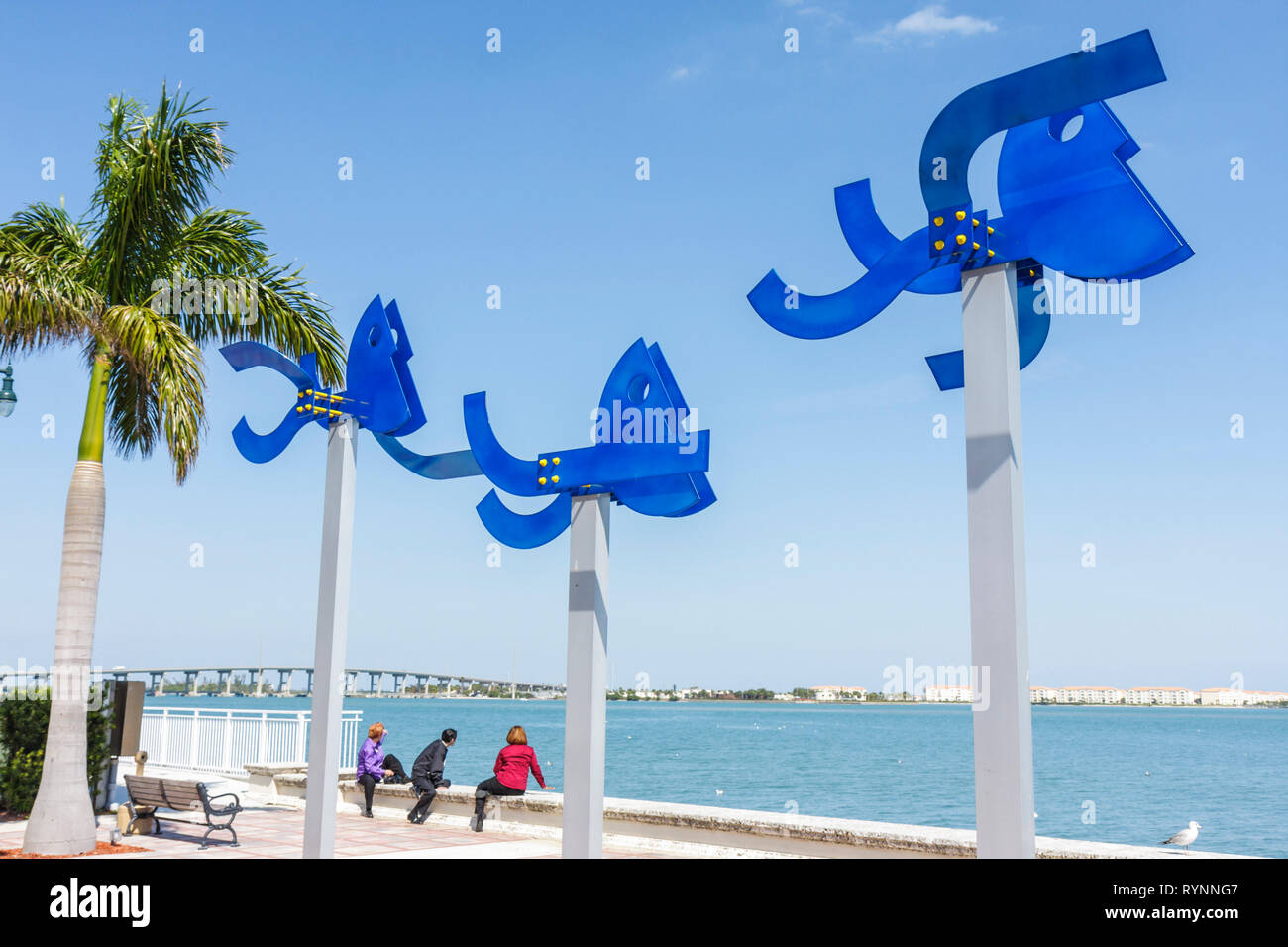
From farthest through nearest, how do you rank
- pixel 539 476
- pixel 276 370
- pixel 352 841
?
1. pixel 352 841
2. pixel 276 370
3. pixel 539 476

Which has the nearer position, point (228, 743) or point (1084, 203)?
point (1084, 203)

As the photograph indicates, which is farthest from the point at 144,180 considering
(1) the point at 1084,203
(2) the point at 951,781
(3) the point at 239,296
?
(2) the point at 951,781

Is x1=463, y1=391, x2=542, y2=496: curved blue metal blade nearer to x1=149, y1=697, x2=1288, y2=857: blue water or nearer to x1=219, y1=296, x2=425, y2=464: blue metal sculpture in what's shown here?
x1=219, y1=296, x2=425, y2=464: blue metal sculpture

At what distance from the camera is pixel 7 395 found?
38.2 feet

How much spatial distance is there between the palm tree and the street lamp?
1525 millimetres

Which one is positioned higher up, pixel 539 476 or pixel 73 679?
pixel 539 476

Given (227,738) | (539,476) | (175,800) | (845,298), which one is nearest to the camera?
(845,298)

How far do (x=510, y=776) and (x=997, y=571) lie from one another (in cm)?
851

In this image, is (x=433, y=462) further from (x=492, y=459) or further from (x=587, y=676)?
(x=587, y=676)

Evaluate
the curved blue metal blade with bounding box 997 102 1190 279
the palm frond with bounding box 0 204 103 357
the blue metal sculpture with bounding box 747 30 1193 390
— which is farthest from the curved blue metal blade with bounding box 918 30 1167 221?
the palm frond with bounding box 0 204 103 357
